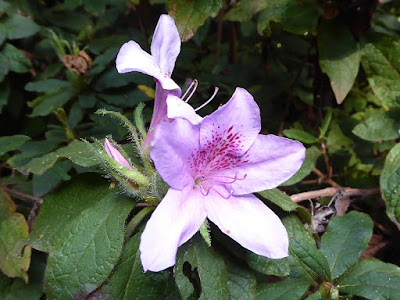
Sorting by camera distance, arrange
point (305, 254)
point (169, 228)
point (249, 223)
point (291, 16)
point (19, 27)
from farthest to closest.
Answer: point (19, 27), point (291, 16), point (305, 254), point (249, 223), point (169, 228)

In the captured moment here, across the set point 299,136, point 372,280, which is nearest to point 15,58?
point 299,136

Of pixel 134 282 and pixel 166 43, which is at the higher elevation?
pixel 166 43

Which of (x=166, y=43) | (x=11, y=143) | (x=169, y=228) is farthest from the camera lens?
(x=11, y=143)

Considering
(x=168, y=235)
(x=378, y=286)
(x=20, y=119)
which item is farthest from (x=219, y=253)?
(x=20, y=119)

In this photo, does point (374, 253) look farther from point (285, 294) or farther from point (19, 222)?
point (19, 222)

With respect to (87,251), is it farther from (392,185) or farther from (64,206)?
(392,185)

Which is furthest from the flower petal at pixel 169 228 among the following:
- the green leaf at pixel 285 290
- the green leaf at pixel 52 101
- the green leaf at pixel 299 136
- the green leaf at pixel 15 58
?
the green leaf at pixel 15 58

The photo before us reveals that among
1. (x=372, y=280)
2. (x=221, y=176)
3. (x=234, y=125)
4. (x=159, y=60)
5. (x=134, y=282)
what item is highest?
(x=159, y=60)
